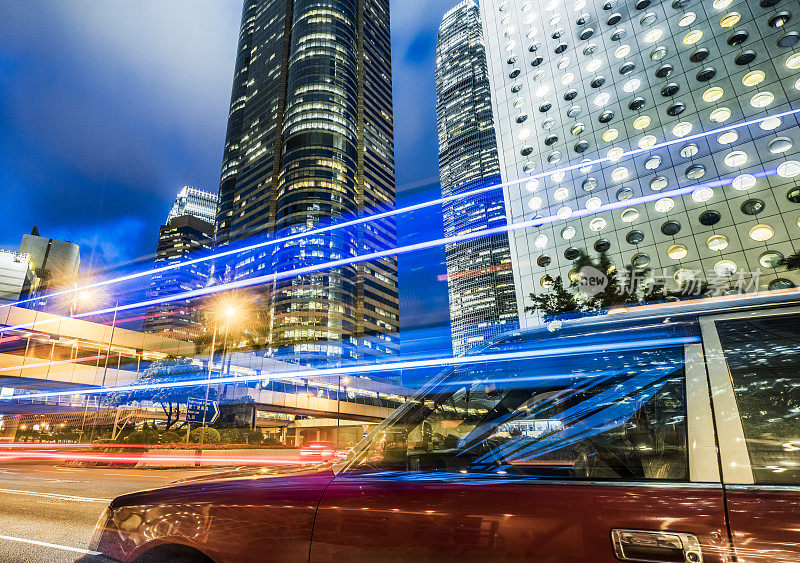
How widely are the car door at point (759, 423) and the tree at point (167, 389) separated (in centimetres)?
3178

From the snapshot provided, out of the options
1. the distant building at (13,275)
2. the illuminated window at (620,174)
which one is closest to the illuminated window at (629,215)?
the illuminated window at (620,174)

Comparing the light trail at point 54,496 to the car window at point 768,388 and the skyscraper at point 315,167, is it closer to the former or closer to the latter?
the car window at point 768,388

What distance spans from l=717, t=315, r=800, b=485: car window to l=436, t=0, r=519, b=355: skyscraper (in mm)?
152152

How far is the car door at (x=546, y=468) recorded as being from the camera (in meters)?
1.35

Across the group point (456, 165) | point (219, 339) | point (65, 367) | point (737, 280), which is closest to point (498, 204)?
point (456, 165)

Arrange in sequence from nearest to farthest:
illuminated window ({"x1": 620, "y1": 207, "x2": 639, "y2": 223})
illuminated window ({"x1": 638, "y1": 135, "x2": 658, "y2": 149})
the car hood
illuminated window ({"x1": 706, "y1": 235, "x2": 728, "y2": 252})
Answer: the car hood < illuminated window ({"x1": 706, "y1": 235, "x2": 728, "y2": 252}) < illuminated window ({"x1": 620, "y1": 207, "x2": 639, "y2": 223}) < illuminated window ({"x1": 638, "y1": 135, "x2": 658, "y2": 149})

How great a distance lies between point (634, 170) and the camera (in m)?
33.5

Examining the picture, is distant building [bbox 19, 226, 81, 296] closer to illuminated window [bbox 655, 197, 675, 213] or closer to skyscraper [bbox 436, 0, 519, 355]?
skyscraper [bbox 436, 0, 519, 355]

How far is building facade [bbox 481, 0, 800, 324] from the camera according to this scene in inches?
1107

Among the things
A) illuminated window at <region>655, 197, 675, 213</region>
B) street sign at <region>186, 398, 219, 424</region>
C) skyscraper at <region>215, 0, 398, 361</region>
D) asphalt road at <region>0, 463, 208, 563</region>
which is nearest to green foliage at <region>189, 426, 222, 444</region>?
street sign at <region>186, 398, 219, 424</region>

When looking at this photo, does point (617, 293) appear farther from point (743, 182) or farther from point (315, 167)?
point (315, 167)

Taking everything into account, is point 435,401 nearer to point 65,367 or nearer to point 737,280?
point 737,280

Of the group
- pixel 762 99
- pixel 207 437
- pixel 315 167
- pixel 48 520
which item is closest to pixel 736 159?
pixel 762 99

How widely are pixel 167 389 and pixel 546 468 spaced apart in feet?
114
